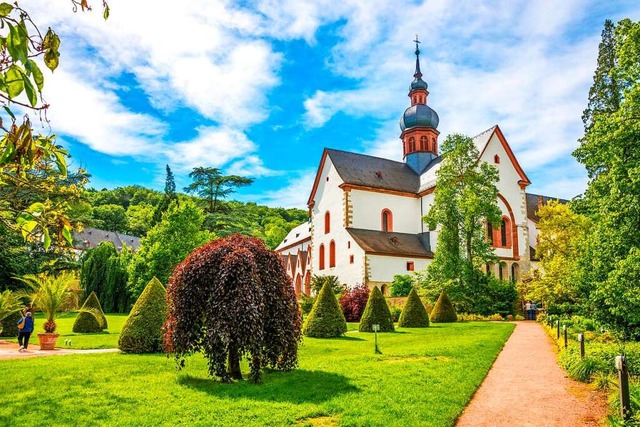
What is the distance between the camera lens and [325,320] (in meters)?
19.8

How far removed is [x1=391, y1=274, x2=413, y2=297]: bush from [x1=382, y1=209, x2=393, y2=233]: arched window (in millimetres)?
6588

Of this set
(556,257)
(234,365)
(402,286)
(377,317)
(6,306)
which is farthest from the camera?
(402,286)

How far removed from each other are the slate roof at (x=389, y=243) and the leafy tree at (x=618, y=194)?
21.3m

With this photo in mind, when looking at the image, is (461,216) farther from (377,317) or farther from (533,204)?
(533,204)

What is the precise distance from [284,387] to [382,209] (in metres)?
32.4

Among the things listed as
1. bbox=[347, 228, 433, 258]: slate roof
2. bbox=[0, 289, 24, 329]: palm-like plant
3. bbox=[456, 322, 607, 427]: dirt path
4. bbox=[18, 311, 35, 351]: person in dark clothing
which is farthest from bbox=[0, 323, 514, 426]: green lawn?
bbox=[347, 228, 433, 258]: slate roof

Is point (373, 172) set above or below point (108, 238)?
above

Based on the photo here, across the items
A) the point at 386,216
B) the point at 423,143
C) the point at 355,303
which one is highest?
the point at 423,143

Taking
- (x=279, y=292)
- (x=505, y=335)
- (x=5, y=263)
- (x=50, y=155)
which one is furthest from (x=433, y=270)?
(x=50, y=155)

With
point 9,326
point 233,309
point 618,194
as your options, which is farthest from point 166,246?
point 618,194

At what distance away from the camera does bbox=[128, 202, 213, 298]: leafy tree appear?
133 feet

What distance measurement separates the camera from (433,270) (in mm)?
32594

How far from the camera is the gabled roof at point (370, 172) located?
4125cm

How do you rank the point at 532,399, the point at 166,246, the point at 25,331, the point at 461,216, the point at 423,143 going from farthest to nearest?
the point at 423,143 → the point at 166,246 → the point at 461,216 → the point at 25,331 → the point at 532,399
